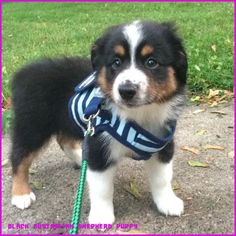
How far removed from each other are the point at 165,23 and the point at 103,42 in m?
0.49

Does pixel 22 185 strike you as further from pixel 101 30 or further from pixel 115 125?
pixel 101 30

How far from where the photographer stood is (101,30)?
9773 mm

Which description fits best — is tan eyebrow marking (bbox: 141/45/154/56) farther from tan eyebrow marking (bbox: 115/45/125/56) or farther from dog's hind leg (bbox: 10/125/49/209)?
dog's hind leg (bbox: 10/125/49/209)

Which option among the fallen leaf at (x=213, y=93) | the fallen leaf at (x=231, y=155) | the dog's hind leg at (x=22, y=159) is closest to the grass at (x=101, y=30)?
the fallen leaf at (x=213, y=93)

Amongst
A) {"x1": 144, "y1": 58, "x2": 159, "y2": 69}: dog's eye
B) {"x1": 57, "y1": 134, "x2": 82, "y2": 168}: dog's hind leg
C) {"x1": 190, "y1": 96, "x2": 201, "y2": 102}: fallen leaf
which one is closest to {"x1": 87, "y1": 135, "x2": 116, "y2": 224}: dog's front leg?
{"x1": 144, "y1": 58, "x2": 159, "y2": 69}: dog's eye

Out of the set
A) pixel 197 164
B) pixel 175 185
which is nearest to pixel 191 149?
pixel 197 164

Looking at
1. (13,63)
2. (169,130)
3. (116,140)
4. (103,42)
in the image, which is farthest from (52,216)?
(13,63)

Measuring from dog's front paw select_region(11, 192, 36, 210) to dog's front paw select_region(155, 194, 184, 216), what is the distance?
3.58 ft

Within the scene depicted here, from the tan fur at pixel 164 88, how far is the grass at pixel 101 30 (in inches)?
114

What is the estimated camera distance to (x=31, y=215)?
369cm

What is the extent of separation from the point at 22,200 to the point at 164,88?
1606 mm

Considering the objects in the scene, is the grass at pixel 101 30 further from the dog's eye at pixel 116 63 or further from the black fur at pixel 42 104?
the dog's eye at pixel 116 63

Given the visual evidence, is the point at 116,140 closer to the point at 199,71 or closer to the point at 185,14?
the point at 199,71

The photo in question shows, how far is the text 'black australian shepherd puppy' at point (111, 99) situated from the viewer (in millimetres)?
3033
